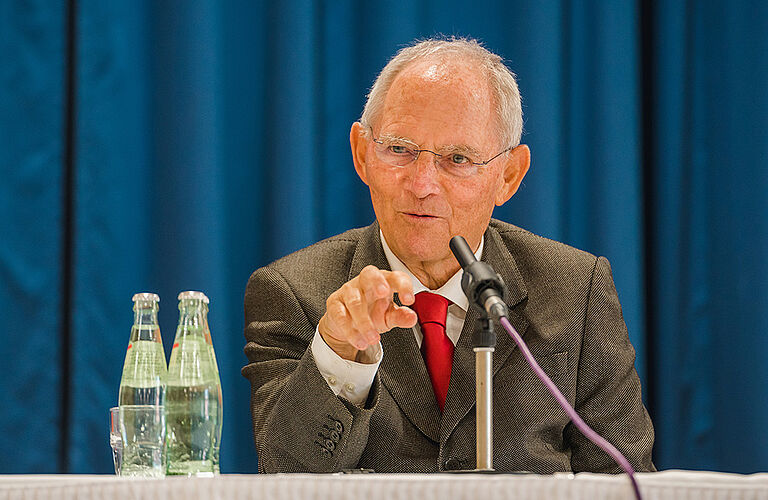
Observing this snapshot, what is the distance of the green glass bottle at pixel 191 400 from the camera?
131 cm

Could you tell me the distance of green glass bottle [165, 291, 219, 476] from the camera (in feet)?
4.28

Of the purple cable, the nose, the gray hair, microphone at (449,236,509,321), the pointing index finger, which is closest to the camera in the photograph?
the purple cable

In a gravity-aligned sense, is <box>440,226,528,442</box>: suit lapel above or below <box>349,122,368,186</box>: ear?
below

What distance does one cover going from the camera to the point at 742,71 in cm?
267

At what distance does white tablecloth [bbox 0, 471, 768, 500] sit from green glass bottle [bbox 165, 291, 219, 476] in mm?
311

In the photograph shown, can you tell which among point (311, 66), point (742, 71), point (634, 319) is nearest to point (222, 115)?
point (311, 66)

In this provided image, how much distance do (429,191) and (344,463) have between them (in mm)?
624

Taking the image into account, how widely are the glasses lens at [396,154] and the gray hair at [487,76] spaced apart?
117 millimetres

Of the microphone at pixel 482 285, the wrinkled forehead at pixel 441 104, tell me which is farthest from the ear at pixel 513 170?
the microphone at pixel 482 285

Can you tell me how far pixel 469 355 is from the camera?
1941 millimetres

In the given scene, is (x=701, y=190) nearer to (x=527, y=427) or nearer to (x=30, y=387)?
(x=527, y=427)

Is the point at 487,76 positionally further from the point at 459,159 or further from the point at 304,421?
the point at 304,421

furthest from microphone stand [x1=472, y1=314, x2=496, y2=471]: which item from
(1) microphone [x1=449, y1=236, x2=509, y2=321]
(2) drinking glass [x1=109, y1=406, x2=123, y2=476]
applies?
(2) drinking glass [x1=109, y1=406, x2=123, y2=476]

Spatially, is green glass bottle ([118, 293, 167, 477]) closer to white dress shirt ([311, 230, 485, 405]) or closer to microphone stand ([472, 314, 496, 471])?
white dress shirt ([311, 230, 485, 405])
